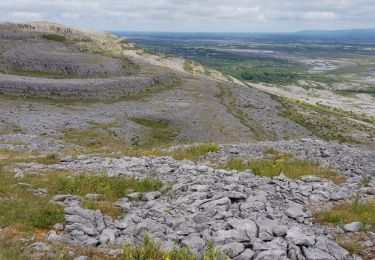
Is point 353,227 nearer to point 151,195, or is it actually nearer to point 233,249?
point 233,249

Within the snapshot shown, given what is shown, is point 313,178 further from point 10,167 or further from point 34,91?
point 34,91

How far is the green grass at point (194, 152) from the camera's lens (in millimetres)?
23875

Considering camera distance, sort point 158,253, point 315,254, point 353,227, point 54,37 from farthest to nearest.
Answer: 1. point 54,37
2. point 353,227
3. point 315,254
4. point 158,253

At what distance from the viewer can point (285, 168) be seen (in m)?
20.9

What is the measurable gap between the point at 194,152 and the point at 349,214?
42.6ft

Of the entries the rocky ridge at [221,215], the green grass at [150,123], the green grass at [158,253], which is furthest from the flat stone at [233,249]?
the green grass at [150,123]

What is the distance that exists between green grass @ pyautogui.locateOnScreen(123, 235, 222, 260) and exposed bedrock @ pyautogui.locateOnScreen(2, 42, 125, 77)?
83.2 metres

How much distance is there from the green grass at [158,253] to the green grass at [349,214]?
5122 millimetres

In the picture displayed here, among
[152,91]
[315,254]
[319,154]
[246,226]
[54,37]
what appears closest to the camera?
[315,254]

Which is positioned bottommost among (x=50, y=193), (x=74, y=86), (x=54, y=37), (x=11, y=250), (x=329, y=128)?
(x=329, y=128)

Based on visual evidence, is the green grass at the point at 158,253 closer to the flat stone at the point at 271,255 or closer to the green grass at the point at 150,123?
the flat stone at the point at 271,255

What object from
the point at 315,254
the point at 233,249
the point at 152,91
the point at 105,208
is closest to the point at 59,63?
the point at 152,91

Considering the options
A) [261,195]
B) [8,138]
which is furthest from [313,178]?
[8,138]

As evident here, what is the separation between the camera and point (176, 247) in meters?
10.7
